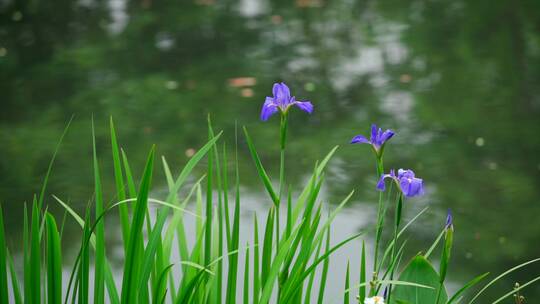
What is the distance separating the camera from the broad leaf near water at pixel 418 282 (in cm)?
192

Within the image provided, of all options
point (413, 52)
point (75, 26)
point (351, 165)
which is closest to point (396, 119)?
point (351, 165)

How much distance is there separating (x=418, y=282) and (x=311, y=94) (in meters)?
2.80

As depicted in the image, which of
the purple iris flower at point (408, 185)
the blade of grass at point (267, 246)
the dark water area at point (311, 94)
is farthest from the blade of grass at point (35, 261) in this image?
the dark water area at point (311, 94)

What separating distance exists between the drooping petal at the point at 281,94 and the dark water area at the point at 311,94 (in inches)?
65.0

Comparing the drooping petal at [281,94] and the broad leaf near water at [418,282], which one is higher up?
the drooping petal at [281,94]

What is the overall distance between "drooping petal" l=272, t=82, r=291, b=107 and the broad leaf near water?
0.46m

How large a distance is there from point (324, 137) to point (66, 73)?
1.63 meters

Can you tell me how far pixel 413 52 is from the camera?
514cm

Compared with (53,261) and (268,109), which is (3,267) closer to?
(53,261)

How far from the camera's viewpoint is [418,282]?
193 centimetres

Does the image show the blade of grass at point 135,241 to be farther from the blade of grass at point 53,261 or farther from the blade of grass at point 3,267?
the blade of grass at point 3,267

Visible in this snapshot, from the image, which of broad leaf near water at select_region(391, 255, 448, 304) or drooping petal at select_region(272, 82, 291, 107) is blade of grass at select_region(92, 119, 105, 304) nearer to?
drooping petal at select_region(272, 82, 291, 107)

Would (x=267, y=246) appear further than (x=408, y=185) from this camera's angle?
Yes

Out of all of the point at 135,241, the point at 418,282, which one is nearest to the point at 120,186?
the point at 135,241
